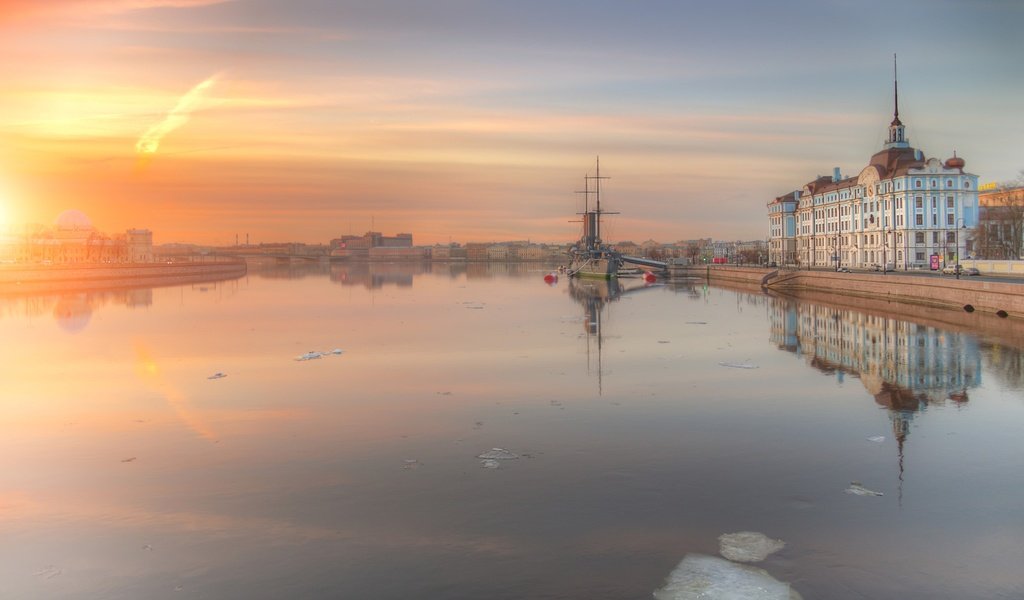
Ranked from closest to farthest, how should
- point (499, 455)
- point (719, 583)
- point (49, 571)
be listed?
point (719, 583) → point (49, 571) → point (499, 455)

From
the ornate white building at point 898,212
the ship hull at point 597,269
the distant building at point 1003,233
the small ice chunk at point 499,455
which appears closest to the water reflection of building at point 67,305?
the small ice chunk at point 499,455

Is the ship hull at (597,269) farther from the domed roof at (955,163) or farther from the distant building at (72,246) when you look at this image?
the distant building at (72,246)

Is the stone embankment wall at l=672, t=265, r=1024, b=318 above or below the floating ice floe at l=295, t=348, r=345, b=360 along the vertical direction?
above

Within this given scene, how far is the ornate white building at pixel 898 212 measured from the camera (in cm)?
8094

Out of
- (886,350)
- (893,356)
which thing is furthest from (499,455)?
(886,350)

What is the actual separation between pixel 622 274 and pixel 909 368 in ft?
336

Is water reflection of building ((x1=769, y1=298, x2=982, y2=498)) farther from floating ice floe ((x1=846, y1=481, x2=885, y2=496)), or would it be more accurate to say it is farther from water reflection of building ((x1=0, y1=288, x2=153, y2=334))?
water reflection of building ((x1=0, y1=288, x2=153, y2=334))

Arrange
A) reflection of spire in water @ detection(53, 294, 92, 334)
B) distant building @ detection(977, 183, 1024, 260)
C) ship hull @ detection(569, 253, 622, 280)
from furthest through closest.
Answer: ship hull @ detection(569, 253, 622, 280) < distant building @ detection(977, 183, 1024, 260) < reflection of spire in water @ detection(53, 294, 92, 334)

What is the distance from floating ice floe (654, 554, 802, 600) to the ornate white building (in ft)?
213

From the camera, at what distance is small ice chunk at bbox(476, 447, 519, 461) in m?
13.3

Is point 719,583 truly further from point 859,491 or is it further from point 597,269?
point 597,269

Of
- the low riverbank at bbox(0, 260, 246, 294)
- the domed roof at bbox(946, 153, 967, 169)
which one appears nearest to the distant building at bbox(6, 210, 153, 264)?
the low riverbank at bbox(0, 260, 246, 294)

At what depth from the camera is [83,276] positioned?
320 feet

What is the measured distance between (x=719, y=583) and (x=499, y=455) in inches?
223
